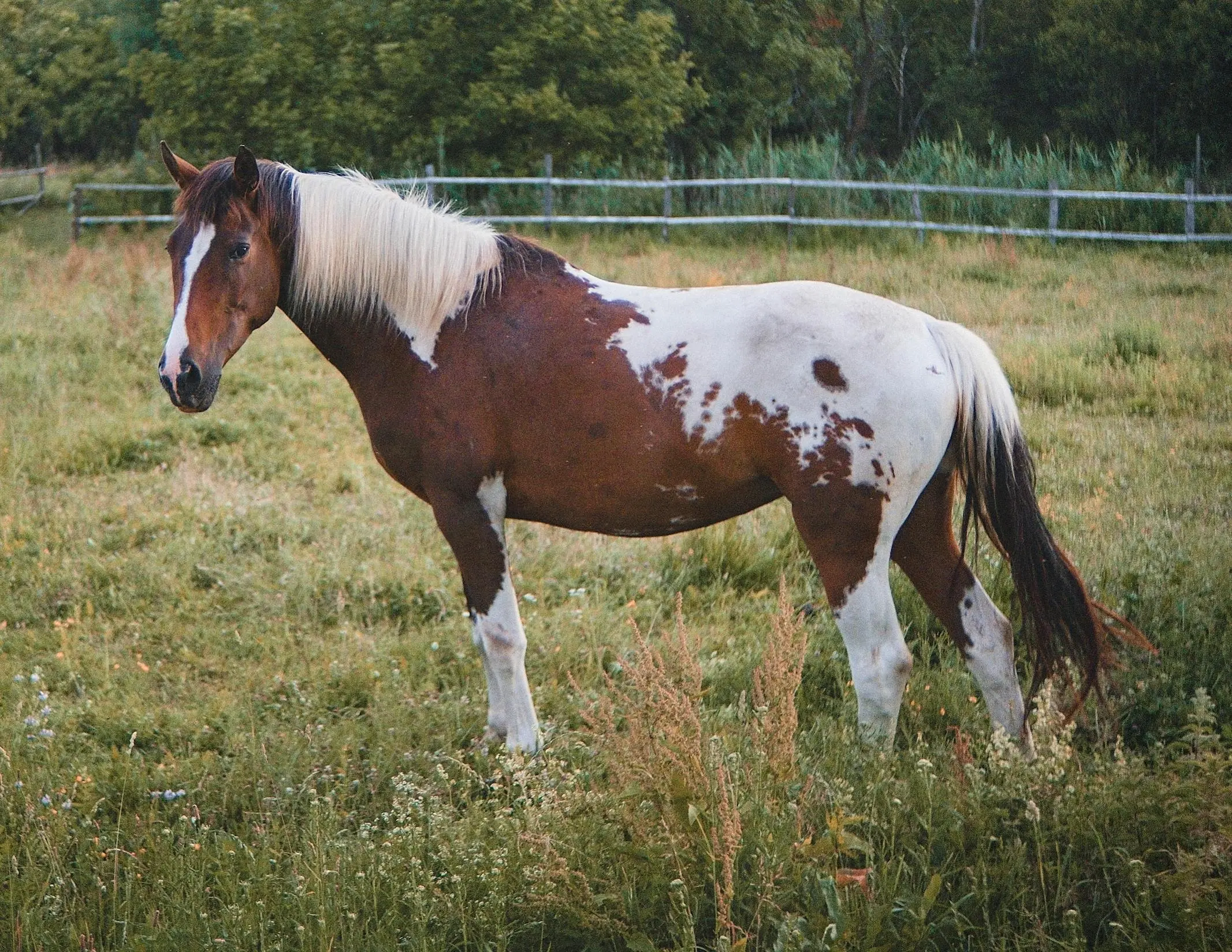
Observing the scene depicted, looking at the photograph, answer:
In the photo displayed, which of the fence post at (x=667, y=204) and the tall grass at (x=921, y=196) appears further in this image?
the fence post at (x=667, y=204)

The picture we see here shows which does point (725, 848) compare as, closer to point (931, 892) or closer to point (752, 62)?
point (931, 892)

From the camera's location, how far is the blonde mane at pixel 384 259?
3674 mm

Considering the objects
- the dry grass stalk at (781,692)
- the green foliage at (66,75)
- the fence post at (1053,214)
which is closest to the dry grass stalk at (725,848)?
the dry grass stalk at (781,692)

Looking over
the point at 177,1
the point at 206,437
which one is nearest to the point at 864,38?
the point at 177,1

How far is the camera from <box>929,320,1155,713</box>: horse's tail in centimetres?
329

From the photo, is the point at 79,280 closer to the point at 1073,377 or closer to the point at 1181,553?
the point at 1073,377

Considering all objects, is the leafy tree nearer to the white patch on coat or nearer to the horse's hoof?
the white patch on coat

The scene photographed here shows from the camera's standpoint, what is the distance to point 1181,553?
4562 millimetres

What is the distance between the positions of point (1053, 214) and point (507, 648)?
12.8 metres

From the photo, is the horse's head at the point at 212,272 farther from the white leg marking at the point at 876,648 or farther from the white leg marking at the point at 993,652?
the white leg marking at the point at 993,652

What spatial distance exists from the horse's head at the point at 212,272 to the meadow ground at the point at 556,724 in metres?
1.36

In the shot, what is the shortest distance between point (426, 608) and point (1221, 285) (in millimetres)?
8859

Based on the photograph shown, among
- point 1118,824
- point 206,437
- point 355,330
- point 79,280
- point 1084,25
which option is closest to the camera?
point 1118,824

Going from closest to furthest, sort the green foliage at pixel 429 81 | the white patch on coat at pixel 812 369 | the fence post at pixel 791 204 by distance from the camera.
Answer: the white patch on coat at pixel 812 369, the fence post at pixel 791 204, the green foliage at pixel 429 81
